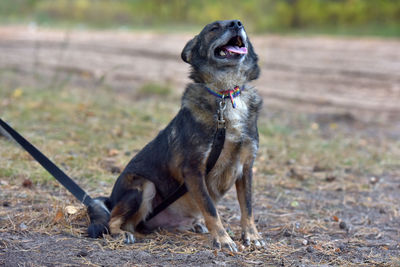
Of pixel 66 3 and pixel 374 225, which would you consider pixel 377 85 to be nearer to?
pixel 374 225

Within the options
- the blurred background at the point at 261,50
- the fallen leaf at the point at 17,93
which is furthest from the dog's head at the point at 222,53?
the fallen leaf at the point at 17,93

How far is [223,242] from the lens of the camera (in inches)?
151

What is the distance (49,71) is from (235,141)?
11135 mm

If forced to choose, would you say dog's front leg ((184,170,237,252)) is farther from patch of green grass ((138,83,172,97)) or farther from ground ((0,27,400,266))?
patch of green grass ((138,83,172,97))

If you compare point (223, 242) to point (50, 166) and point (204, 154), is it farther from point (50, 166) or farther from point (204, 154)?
point (50, 166)

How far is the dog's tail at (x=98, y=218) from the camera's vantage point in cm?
399

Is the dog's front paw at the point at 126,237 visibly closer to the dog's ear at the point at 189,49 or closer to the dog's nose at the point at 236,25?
the dog's ear at the point at 189,49

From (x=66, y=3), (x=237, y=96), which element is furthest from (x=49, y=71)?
(x=66, y=3)

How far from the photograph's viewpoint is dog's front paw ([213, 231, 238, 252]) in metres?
3.81

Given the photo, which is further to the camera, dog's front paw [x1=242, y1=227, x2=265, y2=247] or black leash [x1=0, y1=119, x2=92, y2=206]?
black leash [x1=0, y1=119, x2=92, y2=206]

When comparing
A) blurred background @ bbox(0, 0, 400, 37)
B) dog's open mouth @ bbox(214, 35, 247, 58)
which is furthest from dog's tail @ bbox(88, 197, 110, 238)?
blurred background @ bbox(0, 0, 400, 37)

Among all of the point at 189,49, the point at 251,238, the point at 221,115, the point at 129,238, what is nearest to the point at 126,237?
the point at 129,238

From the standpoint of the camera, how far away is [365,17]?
21.4 meters

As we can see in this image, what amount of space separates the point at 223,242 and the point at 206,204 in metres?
0.32
